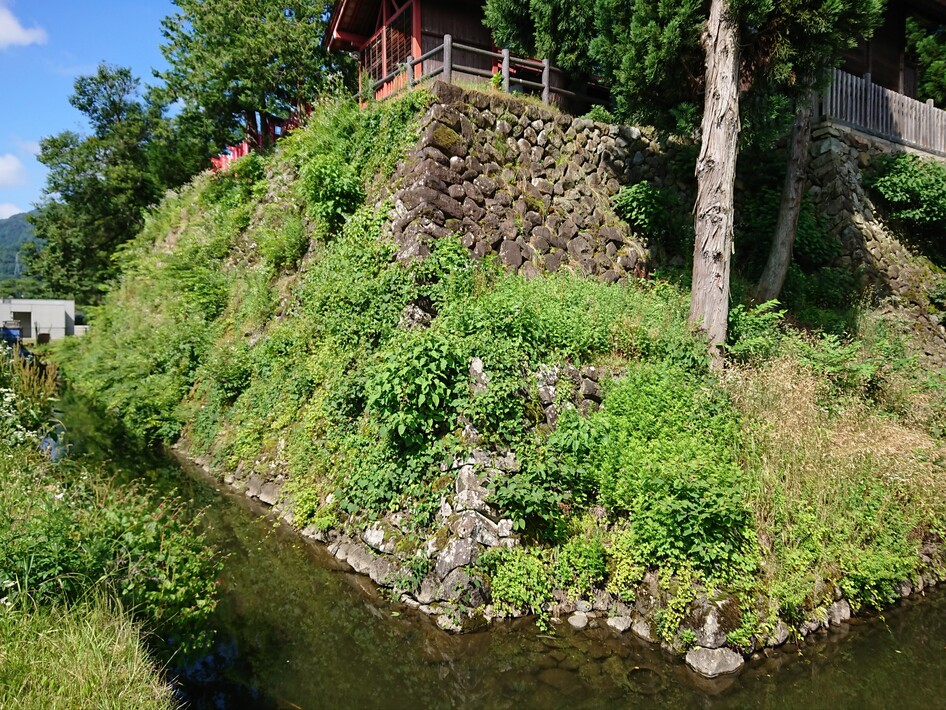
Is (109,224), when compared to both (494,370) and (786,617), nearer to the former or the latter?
(494,370)

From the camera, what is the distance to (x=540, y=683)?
213 inches

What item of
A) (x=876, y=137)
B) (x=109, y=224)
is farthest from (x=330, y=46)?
(x=109, y=224)

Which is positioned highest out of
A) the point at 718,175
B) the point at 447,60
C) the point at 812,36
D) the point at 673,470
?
the point at 447,60

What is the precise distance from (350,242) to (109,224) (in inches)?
1057

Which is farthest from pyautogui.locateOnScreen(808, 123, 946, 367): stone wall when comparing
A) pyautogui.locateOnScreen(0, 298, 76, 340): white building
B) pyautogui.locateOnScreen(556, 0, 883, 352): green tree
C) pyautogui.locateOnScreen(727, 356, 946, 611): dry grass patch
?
pyautogui.locateOnScreen(0, 298, 76, 340): white building

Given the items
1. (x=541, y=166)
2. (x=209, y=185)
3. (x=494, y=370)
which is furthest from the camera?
(x=209, y=185)

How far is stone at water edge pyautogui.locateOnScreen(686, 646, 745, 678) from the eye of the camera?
5566 mm

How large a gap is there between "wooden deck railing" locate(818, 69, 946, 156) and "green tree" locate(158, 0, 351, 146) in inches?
537

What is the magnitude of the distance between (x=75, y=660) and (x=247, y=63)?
60.5 ft

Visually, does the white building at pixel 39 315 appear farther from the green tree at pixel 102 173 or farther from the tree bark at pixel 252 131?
the tree bark at pixel 252 131

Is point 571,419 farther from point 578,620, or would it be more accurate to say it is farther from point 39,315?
point 39,315

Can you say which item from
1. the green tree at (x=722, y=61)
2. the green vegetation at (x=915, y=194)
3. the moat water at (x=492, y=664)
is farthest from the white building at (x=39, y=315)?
the green vegetation at (x=915, y=194)

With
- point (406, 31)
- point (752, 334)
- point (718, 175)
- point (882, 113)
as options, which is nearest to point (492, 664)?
point (752, 334)

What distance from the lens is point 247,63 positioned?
18.1 meters
